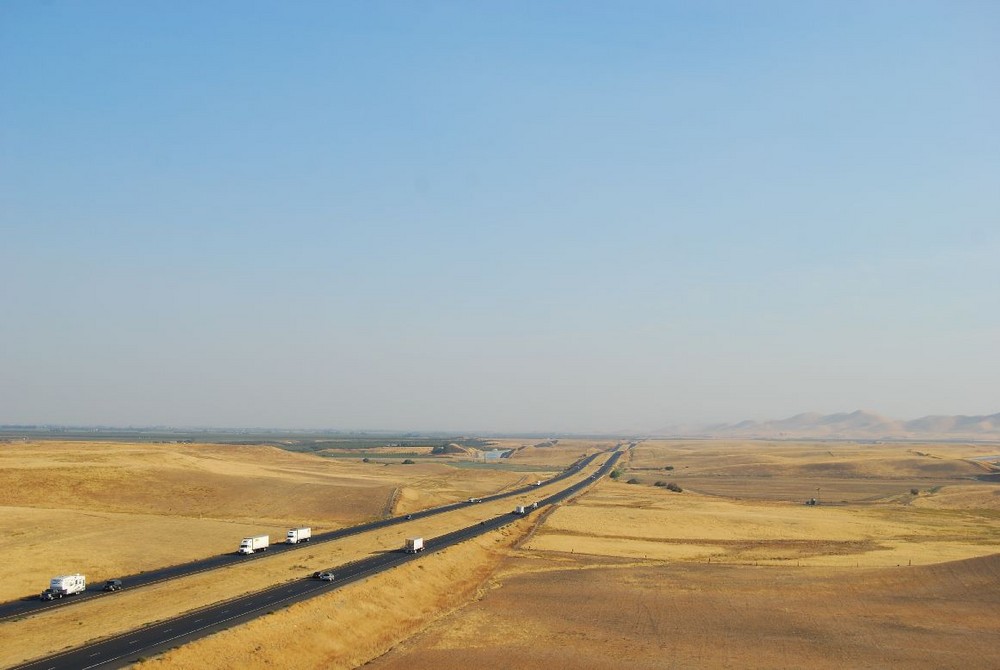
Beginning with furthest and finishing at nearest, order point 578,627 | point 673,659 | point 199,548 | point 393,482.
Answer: point 393,482, point 199,548, point 578,627, point 673,659

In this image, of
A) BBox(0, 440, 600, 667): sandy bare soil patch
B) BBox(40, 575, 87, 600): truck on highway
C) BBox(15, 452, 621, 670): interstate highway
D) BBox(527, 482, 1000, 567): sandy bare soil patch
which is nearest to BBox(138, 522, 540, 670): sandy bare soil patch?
BBox(15, 452, 621, 670): interstate highway

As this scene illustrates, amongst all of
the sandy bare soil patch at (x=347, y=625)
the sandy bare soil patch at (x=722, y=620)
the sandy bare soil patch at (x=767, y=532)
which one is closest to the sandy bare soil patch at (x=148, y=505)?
the sandy bare soil patch at (x=347, y=625)

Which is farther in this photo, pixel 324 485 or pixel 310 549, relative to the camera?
pixel 324 485

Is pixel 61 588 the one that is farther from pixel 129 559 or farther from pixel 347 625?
pixel 347 625

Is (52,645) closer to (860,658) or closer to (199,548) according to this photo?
(199,548)

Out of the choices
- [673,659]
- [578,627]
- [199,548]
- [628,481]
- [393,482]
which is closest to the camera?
[673,659]

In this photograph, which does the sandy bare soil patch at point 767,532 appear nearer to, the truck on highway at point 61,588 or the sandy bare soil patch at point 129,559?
the sandy bare soil patch at point 129,559

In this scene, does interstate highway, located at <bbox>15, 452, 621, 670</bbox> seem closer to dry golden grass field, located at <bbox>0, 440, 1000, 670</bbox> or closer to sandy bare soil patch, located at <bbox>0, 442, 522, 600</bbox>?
dry golden grass field, located at <bbox>0, 440, 1000, 670</bbox>

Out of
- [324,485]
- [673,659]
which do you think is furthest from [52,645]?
[324,485]
